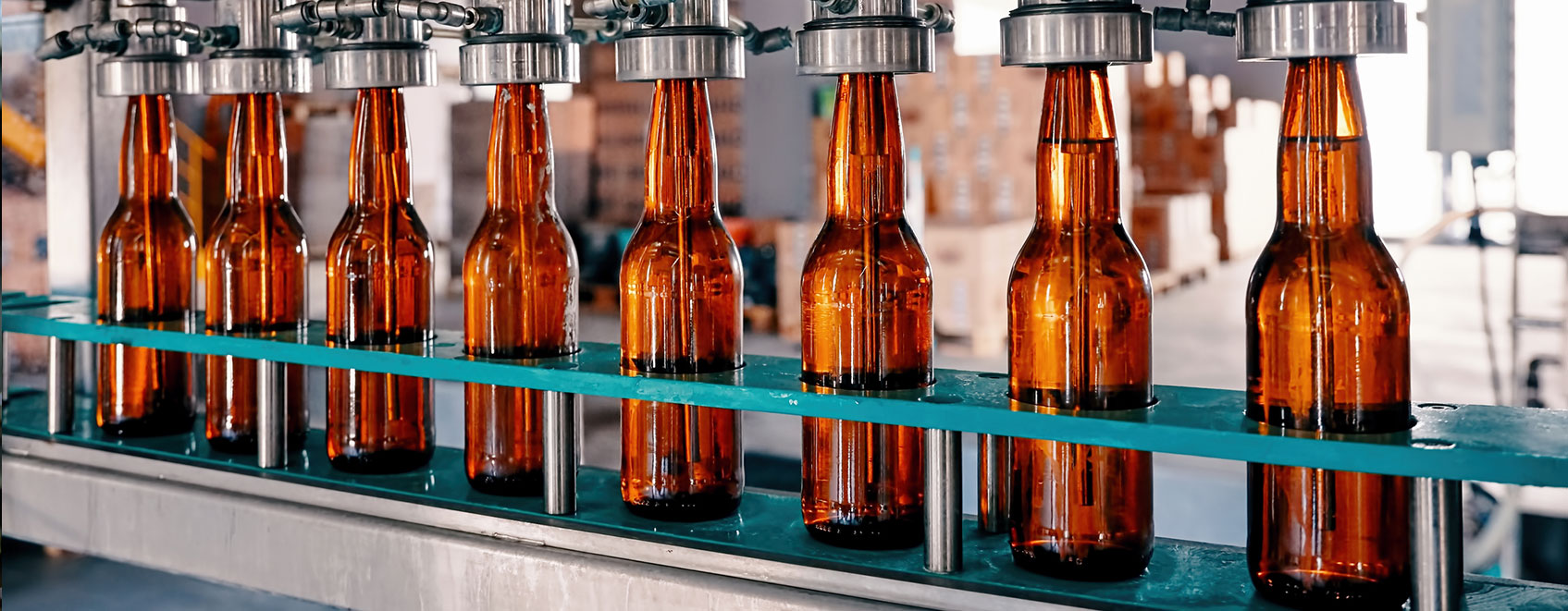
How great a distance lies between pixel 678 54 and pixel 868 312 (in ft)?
0.71

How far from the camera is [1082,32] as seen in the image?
725mm

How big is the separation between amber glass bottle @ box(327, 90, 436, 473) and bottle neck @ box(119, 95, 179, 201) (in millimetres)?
267

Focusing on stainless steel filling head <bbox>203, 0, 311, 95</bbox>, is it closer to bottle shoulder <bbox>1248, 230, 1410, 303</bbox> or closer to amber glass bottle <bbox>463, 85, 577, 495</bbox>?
amber glass bottle <bbox>463, 85, 577, 495</bbox>

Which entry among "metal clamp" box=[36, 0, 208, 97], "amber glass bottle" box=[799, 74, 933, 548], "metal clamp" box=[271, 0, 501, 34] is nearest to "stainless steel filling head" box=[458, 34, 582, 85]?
"metal clamp" box=[271, 0, 501, 34]

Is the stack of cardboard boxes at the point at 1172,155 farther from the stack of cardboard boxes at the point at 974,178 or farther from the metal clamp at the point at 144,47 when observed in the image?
the metal clamp at the point at 144,47

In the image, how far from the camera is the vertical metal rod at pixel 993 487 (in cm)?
88

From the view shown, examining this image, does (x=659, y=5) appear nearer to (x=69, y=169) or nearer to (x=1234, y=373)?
(x=69, y=169)

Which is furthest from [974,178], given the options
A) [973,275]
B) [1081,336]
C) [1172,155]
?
[1081,336]

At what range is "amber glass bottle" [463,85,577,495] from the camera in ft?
3.21

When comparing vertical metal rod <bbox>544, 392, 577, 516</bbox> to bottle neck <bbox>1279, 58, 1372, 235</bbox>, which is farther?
vertical metal rod <bbox>544, 392, 577, 516</bbox>

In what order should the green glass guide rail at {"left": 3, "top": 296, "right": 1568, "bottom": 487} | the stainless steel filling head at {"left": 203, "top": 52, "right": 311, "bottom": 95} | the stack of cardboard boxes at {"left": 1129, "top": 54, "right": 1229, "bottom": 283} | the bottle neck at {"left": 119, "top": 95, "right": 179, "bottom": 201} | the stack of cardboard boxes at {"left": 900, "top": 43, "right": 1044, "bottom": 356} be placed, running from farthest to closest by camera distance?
1. the stack of cardboard boxes at {"left": 1129, "top": 54, "right": 1229, "bottom": 283}
2. the stack of cardboard boxes at {"left": 900, "top": 43, "right": 1044, "bottom": 356}
3. the bottle neck at {"left": 119, "top": 95, "right": 179, "bottom": 201}
4. the stainless steel filling head at {"left": 203, "top": 52, "right": 311, "bottom": 95}
5. the green glass guide rail at {"left": 3, "top": 296, "right": 1568, "bottom": 487}

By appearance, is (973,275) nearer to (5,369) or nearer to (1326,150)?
(5,369)

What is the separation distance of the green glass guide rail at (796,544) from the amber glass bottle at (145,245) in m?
0.12

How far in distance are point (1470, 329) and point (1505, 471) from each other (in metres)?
6.00
